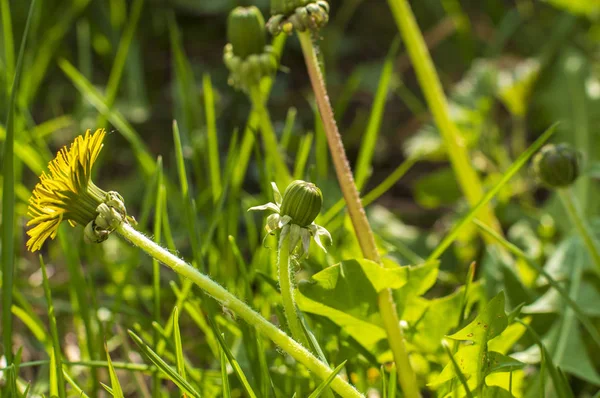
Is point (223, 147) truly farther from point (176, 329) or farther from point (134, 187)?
point (176, 329)

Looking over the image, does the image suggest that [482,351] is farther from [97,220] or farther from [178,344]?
[97,220]

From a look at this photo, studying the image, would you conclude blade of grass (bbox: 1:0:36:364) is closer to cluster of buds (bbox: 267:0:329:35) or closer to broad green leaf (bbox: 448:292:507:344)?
cluster of buds (bbox: 267:0:329:35)

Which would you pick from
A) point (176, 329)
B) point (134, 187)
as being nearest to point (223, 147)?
point (134, 187)

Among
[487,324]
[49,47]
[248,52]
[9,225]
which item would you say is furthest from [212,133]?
[49,47]

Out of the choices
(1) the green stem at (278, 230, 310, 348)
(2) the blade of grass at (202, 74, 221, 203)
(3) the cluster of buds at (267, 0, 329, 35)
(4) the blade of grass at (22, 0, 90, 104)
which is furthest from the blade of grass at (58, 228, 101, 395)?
(4) the blade of grass at (22, 0, 90, 104)

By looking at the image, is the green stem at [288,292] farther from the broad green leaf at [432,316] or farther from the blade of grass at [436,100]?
the blade of grass at [436,100]

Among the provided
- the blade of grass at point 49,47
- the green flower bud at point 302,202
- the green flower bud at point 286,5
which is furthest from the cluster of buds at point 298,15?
the blade of grass at point 49,47
